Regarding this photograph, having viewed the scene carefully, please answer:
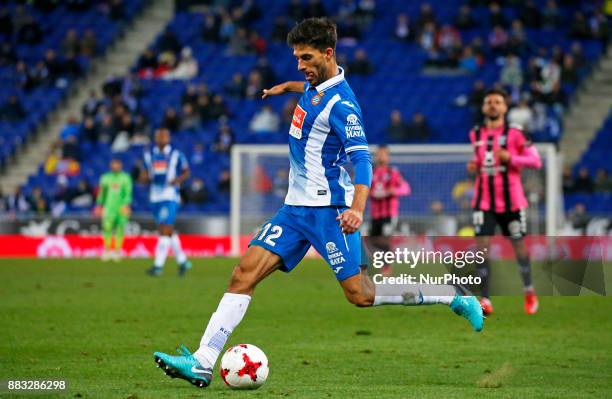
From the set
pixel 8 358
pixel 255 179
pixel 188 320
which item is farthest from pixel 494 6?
pixel 8 358

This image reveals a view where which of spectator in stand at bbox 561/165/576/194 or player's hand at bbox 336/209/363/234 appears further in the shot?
spectator in stand at bbox 561/165/576/194

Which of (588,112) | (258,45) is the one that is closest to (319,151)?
(588,112)

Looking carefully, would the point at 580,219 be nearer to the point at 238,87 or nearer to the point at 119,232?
the point at 119,232

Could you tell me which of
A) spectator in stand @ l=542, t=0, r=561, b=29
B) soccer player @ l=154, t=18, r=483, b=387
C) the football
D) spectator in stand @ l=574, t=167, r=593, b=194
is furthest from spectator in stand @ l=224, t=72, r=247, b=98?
the football

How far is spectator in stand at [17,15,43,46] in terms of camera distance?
34.2 meters

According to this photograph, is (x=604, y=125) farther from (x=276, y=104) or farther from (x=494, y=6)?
(x=276, y=104)

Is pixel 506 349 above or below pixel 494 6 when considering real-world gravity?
below

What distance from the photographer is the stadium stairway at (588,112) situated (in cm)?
2852

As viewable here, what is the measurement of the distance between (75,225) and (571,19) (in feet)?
47.5

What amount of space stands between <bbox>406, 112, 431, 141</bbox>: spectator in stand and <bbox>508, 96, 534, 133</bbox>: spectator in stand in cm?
226

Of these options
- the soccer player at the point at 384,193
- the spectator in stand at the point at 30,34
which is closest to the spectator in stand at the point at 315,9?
the spectator in stand at the point at 30,34

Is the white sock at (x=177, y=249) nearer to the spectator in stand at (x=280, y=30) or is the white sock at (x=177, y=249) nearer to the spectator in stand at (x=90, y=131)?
the spectator in stand at (x=90, y=131)

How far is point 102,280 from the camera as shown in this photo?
18.1 m

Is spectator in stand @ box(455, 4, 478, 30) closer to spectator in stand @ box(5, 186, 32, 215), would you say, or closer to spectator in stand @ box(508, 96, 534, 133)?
spectator in stand @ box(508, 96, 534, 133)
